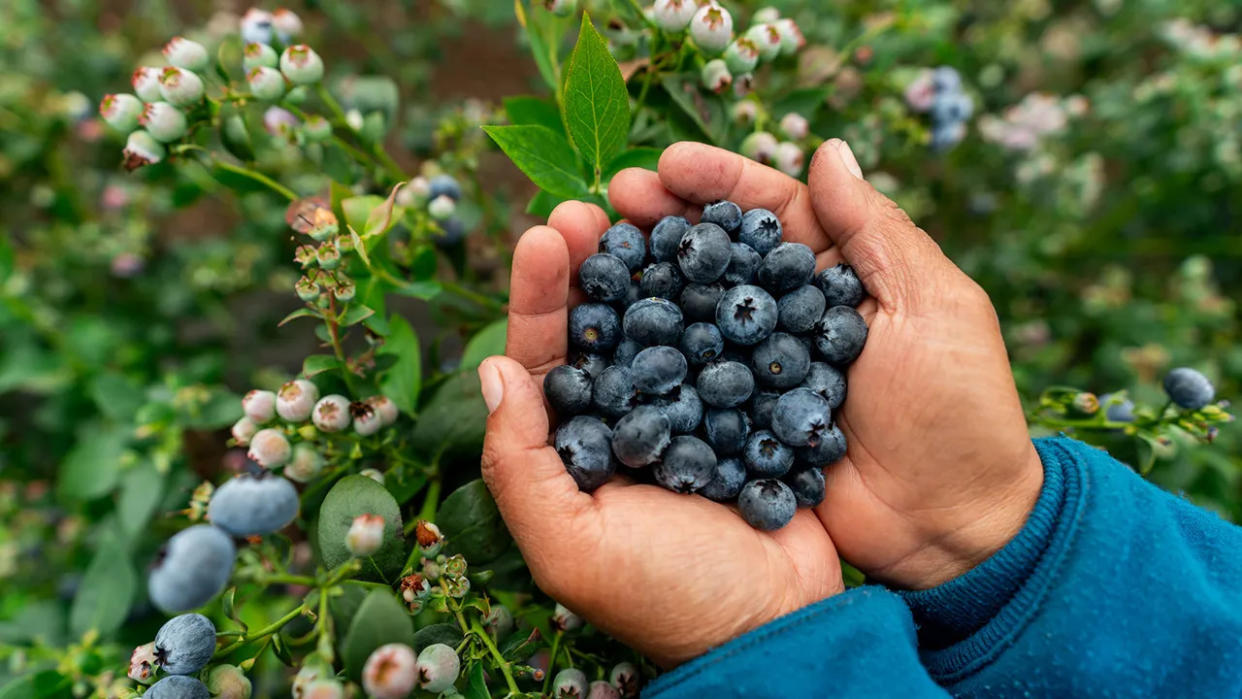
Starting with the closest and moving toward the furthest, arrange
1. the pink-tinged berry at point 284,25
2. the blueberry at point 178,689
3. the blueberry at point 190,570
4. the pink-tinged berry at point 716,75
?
the blueberry at point 190,570 → the blueberry at point 178,689 → the pink-tinged berry at point 716,75 → the pink-tinged berry at point 284,25

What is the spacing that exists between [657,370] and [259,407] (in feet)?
1.99

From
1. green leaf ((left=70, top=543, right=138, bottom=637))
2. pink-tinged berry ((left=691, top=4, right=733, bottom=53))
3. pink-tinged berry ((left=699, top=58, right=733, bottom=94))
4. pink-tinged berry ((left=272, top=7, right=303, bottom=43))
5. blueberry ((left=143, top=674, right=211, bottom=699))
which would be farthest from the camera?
green leaf ((left=70, top=543, right=138, bottom=637))

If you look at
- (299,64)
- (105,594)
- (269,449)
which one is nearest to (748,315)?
(269,449)

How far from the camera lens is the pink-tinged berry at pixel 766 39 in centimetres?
124

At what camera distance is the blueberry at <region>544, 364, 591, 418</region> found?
1.13m

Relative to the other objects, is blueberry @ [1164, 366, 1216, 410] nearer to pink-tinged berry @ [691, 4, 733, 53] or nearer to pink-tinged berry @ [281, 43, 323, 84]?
pink-tinged berry @ [691, 4, 733, 53]

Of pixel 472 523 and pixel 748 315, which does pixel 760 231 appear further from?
pixel 472 523

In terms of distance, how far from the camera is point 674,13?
1152mm

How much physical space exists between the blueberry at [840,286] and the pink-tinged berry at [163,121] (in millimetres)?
1129

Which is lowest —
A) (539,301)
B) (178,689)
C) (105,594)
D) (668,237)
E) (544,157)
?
(105,594)

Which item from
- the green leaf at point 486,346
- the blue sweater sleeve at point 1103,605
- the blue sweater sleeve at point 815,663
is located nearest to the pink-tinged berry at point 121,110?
the green leaf at point 486,346

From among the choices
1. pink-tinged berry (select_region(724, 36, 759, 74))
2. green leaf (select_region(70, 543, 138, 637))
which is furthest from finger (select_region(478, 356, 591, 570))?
green leaf (select_region(70, 543, 138, 637))

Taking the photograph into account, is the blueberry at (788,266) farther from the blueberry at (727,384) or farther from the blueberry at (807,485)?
the blueberry at (807,485)

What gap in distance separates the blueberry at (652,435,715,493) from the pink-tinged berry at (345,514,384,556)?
0.43m
